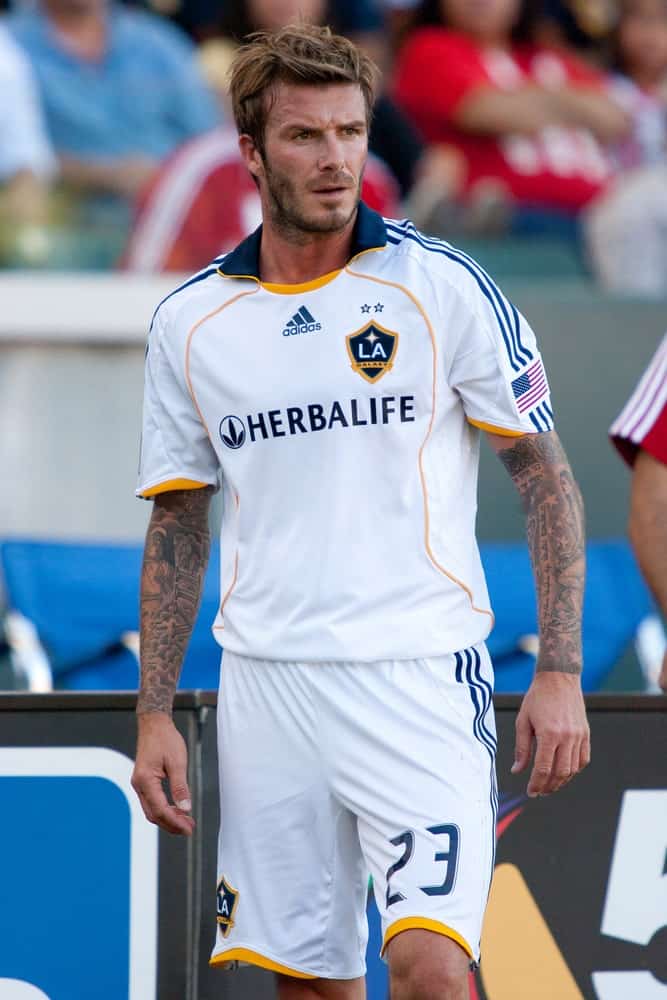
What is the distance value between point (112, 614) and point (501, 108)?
123 inches

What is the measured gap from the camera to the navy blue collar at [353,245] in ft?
9.36

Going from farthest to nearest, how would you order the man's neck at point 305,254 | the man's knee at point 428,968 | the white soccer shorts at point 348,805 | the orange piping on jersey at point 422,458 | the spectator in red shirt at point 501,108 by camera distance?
the spectator in red shirt at point 501,108, the man's neck at point 305,254, the orange piping on jersey at point 422,458, the white soccer shorts at point 348,805, the man's knee at point 428,968

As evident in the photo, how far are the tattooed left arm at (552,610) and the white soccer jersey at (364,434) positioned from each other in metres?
0.07

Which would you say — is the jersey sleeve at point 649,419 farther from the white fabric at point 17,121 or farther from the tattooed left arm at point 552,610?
the white fabric at point 17,121

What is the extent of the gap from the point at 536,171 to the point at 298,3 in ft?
4.47

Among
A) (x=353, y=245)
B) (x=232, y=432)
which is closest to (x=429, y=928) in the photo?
(x=232, y=432)

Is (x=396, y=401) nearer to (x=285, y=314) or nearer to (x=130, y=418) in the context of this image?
(x=285, y=314)

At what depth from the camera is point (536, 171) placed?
7.34 metres

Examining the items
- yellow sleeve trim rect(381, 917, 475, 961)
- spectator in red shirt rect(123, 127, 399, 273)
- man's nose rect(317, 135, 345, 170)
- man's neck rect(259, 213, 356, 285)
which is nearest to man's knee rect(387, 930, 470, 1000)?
yellow sleeve trim rect(381, 917, 475, 961)

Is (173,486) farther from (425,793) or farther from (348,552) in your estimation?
(425,793)

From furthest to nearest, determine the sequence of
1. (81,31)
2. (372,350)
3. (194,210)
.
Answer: (81,31)
(194,210)
(372,350)

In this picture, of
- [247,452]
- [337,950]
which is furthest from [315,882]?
[247,452]

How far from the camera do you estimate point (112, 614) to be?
555 cm

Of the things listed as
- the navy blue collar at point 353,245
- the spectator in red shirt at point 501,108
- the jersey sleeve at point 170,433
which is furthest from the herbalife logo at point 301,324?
the spectator in red shirt at point 501,108
